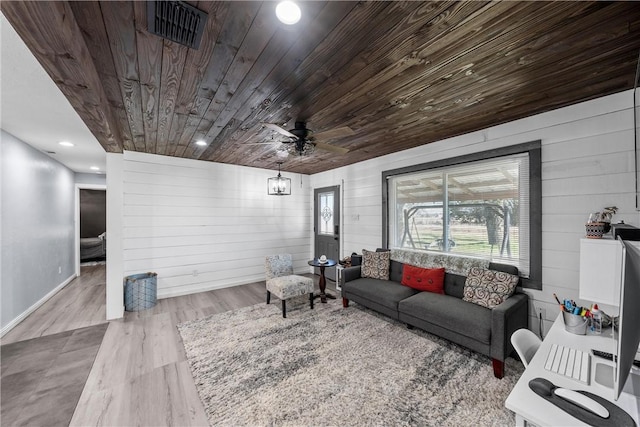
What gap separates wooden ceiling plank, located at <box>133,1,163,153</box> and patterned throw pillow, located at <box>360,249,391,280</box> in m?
3.45

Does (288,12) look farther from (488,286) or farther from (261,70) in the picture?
(488,286)

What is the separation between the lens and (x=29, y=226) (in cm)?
360

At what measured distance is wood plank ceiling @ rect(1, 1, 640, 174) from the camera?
132 cm

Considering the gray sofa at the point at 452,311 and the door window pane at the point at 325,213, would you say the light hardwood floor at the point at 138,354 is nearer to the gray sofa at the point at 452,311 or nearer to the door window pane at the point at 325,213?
the gray sofa at the point at 452,311

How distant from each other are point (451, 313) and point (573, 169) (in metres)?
1.90

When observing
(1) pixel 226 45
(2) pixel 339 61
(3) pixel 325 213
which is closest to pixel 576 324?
(2) pixel 339 61

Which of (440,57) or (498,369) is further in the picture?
(498,369)

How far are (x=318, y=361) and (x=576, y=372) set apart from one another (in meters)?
1.94

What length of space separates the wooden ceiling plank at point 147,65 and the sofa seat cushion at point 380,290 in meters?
3.32

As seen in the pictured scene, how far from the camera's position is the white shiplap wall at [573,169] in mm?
2178

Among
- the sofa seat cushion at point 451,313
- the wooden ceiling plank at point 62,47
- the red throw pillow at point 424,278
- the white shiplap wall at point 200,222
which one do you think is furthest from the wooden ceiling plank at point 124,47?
the red throw pillow at point 424,278

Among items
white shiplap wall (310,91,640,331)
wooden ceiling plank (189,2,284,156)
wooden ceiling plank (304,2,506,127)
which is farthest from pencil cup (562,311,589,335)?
wooden ceiling plank (189,2,284,156)

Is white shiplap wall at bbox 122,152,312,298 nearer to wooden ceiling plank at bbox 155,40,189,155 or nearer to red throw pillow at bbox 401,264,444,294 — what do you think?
wooden ceiling plank at bbox 155,40,189,155

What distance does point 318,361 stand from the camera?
8.10 ft
